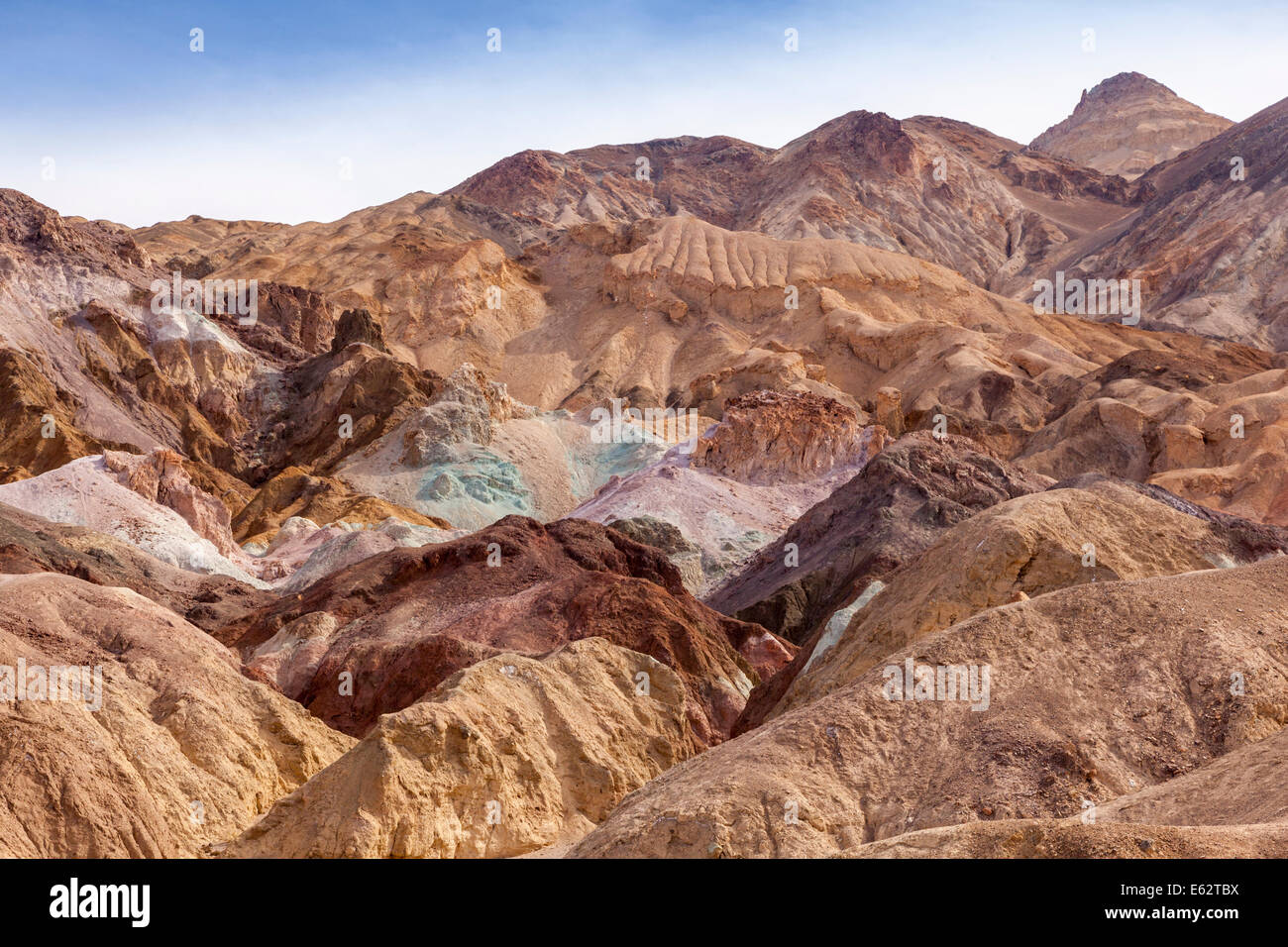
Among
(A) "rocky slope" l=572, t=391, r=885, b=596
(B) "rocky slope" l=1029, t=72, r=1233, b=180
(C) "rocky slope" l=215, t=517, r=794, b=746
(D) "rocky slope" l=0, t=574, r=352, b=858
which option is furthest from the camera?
(B) "rocky slope" l=1029, t=72, r=1233, b=180

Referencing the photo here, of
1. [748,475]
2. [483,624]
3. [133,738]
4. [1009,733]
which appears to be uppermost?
[748,475]

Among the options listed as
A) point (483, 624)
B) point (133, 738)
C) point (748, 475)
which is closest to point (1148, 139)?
point (748, 475)

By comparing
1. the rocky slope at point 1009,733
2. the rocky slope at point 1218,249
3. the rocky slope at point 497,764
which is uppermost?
the rocky slope at point 1218,249

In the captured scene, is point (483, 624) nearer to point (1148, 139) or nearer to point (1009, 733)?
point (1009, 733)

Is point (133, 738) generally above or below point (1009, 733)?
below

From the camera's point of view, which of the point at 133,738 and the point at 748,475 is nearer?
the point at 133,738

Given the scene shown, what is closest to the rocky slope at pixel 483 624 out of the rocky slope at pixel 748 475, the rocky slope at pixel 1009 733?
the rocky slope at pixel 1009 733

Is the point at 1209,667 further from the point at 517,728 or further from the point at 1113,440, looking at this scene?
the point at 1113,440

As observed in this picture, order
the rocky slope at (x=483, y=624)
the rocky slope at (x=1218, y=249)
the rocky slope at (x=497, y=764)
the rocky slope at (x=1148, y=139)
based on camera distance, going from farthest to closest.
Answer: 1. the rocky slope at (x=1148, y=139)
2. the rocky slope at (x=1218, y=249)
3. the rocky slope at (x=483, y=624)
4. the rocky slope at (x=497, y=764)

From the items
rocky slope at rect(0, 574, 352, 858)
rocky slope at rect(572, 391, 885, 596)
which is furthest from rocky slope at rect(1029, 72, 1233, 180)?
rocky slope at rect(0, 574, 352, 858)

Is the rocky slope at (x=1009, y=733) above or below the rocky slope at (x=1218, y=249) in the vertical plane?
below

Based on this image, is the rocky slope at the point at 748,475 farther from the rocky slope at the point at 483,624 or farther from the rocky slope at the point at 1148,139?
the rocky slope at the point at 1148,139

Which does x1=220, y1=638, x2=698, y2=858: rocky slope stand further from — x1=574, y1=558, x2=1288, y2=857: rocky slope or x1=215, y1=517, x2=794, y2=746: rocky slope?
x1=574, y1=558, x2=1288, y2=857: rocky slope
